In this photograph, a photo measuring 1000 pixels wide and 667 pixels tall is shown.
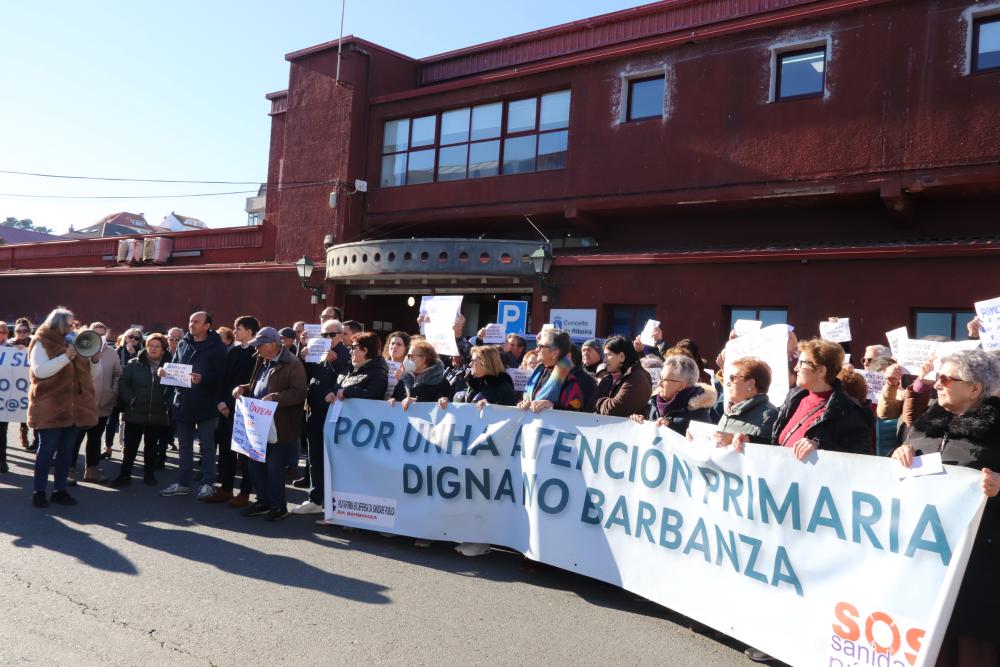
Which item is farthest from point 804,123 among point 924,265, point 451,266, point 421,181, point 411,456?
point 411,456

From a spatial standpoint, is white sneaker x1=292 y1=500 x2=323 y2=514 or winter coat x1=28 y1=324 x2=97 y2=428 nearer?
winter coat x1=28 y1=324 x2=97 y2=428

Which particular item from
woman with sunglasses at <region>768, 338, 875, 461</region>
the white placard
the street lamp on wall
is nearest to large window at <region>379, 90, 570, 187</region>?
the street lamp on wall

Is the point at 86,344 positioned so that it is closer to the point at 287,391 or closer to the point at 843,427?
the point at 287,391

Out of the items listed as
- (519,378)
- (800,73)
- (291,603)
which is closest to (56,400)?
(291,603)

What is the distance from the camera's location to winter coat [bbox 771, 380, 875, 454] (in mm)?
4402

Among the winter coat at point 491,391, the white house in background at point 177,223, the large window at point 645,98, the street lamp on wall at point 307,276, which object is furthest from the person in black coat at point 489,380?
the white house in background at point 177,223

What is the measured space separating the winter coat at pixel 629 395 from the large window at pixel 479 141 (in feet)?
41.9

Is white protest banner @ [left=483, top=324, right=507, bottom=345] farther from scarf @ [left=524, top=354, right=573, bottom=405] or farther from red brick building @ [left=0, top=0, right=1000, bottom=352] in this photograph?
red brick building @ [left=0, top=0, right=1000, bottom=352]

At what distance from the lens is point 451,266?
1778cm

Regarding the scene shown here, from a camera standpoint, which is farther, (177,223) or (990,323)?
(177,223)

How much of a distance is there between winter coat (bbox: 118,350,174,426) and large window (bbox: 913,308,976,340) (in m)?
11.6

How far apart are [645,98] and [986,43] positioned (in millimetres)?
6417

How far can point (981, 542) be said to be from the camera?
367 centimetres

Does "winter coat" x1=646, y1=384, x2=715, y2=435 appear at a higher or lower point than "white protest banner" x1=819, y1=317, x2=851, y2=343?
lower
